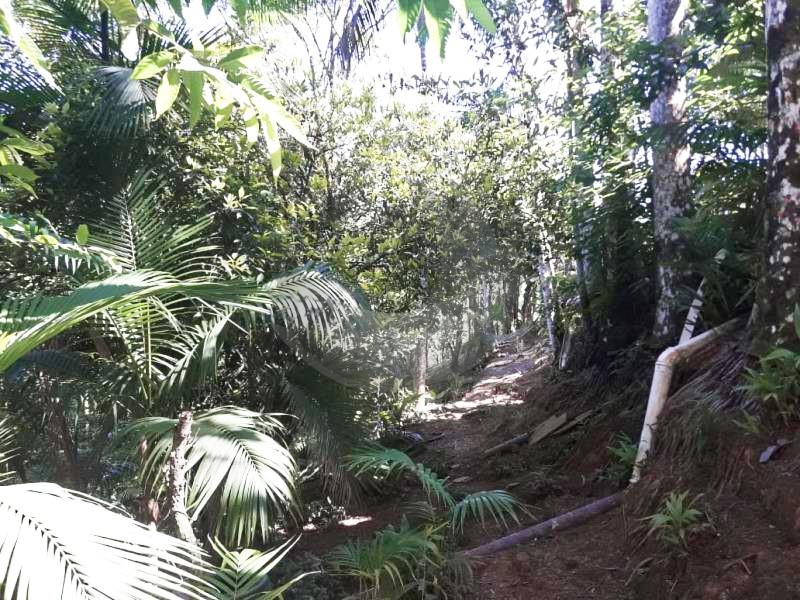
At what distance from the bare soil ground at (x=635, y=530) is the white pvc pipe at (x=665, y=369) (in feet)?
1.27

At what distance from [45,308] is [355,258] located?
4.14m

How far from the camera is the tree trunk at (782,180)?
369 centimetres

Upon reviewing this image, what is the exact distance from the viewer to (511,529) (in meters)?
4.65

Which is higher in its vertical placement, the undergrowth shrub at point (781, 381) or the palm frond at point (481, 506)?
the undergrowth shrub at point (781, 381)

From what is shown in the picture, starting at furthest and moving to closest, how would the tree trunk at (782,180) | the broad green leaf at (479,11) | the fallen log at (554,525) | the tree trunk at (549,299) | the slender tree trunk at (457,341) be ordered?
the tree trunk at (549,299) → the slender tree trunk at (457,341) → the fallen log at (554,525) → the tree trunk at (782,180) → the broad green leaf at (479,11)

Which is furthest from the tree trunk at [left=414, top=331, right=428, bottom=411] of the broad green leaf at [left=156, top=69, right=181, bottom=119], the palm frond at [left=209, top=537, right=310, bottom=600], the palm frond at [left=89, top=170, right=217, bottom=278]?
the broad green leaf at [left=156, top=69, right=181, bottom=119]

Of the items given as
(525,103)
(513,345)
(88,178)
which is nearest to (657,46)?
(525,103)

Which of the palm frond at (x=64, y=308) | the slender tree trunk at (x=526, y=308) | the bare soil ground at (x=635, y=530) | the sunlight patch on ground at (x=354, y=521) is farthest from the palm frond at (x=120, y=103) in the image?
the slender tree trunk at (x=526, y=308)

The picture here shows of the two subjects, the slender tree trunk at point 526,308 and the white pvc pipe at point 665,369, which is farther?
the slender tree trunk at point 526,308

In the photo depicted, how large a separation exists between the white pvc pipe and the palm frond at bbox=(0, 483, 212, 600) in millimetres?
3819

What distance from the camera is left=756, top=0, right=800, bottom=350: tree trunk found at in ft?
12.1

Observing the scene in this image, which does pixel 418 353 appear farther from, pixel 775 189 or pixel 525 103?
pixel 775 189

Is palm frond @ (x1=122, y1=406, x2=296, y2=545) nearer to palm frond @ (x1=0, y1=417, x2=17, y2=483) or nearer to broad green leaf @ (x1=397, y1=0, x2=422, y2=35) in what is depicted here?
palm frond @ (x1=0, y1=417, x2=17, y2=483)

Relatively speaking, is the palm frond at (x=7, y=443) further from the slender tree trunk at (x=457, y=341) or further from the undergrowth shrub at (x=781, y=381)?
the slender tree trunk at (x=457, y=341)
